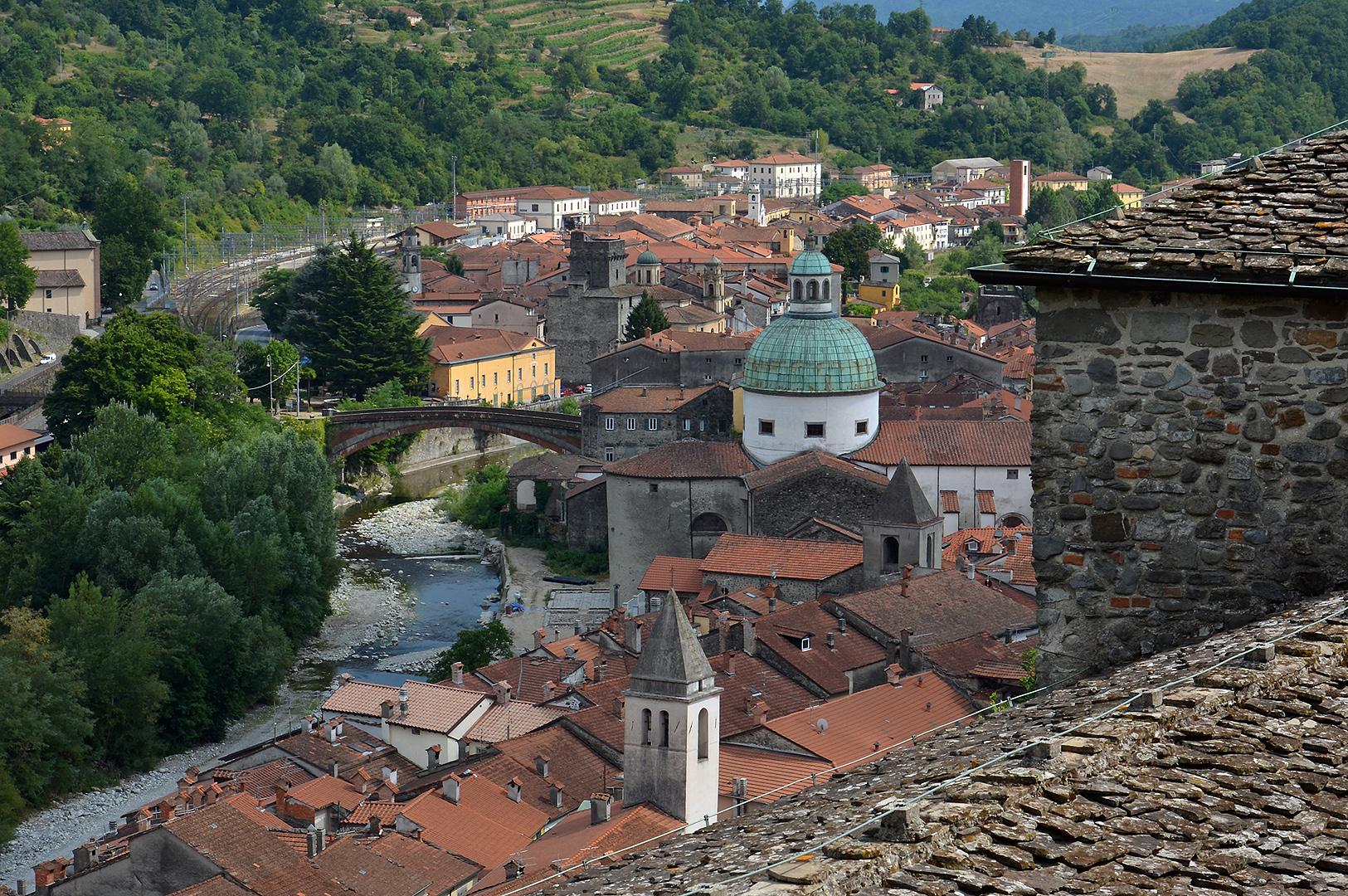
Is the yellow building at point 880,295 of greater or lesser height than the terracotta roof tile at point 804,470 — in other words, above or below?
above

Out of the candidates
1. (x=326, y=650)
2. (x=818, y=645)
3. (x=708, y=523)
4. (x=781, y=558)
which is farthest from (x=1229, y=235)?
(x=708, y=523)

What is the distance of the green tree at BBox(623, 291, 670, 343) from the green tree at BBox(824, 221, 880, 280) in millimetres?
19231

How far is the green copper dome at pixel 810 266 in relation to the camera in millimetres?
43688

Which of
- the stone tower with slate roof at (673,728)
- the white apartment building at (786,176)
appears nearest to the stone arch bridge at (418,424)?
the stone tower with slate roof at (673,728)

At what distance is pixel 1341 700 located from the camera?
16.0ft

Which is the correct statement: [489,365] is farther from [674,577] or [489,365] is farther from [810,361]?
[674,577]

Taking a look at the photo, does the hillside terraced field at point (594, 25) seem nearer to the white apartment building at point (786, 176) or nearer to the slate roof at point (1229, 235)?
the white apartment building at point (786, 176)

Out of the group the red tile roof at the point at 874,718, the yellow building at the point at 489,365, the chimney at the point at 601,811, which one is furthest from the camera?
the yellow building at the point at 489,365

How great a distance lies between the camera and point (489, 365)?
223 ft

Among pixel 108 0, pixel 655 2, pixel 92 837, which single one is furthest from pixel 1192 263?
pixel 655 2

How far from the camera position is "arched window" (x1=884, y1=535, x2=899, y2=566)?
3559cm

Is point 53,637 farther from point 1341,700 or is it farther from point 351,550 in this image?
point 1341,700

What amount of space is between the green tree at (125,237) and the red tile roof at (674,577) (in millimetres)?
38866

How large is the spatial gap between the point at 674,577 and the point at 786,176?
9169 centimetres
